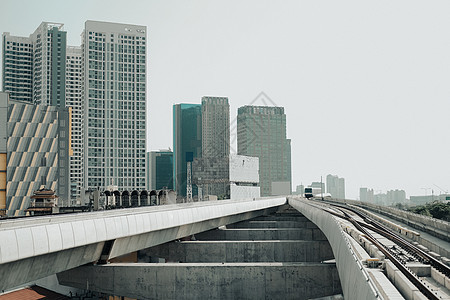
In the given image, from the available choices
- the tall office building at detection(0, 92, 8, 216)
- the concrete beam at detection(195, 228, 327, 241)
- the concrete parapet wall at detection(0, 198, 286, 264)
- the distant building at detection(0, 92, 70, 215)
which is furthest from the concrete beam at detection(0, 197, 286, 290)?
the tall office building at detection(0, 92, 8, 216)

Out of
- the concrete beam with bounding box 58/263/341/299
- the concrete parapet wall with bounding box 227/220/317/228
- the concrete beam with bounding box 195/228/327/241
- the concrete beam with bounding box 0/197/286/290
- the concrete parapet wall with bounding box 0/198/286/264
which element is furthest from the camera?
the concrete parapet wall with bounding box 227/220/317/228

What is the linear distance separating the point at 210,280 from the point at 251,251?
10414mm

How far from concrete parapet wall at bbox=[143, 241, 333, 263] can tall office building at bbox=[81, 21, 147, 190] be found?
13847 cm

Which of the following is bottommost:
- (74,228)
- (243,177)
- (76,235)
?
(76,235)

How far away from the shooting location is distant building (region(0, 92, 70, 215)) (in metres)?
110

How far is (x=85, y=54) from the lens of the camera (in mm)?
178875

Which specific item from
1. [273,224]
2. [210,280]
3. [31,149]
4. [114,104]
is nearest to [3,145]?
[31,149]

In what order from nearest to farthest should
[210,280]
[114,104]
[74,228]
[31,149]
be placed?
[74,228] → [210,280] → [31,149] → [114,104]

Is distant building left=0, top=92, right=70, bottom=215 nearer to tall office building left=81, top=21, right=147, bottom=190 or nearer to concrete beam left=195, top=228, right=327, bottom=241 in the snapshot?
tall office building left=81, top=21, right=147, bottom=190

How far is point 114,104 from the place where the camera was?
181 m

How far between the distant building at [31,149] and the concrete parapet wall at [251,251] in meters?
75.0

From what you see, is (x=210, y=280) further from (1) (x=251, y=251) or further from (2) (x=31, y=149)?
(2) (x=31, y=149)

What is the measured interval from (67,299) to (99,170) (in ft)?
482

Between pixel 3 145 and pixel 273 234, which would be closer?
pixel 273 234
